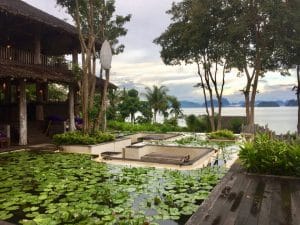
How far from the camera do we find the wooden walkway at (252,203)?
4.51m

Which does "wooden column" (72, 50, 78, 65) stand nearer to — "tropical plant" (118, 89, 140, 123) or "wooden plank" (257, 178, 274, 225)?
"tropical plant" (118, 89, 140, 123)

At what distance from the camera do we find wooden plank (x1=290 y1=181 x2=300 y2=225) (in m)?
4.50

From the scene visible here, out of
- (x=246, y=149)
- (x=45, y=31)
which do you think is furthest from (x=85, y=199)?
(x=45, y=31)


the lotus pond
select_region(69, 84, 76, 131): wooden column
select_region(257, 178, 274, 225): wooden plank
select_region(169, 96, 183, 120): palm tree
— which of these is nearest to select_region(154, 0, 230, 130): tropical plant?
select_region(169, 96, 183, 120): palm tree

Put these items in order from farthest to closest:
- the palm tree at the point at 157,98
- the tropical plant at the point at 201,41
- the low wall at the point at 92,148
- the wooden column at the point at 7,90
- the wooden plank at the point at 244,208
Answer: the palm tree at the point at 157,98 → the tropical plant at the point at 201,41 → the wooden column at the point at 7,90 → the low wall at the point at 92,148 → the wooden plank at the point at 244,208

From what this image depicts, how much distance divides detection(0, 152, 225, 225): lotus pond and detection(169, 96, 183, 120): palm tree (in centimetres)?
2111

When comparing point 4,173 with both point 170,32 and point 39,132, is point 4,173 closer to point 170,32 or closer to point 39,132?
point 39,132

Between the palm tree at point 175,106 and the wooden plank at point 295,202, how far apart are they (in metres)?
23.7

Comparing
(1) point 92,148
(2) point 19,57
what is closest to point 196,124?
(1) point 92,148

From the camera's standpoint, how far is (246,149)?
7.72 metres

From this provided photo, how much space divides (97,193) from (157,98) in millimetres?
26287

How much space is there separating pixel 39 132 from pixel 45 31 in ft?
17.4

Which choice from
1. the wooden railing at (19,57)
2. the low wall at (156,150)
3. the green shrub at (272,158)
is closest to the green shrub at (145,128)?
the wooden railing at (19,57)

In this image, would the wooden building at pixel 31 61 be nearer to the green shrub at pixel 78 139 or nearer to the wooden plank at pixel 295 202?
the green shrub at pixel 78 139
